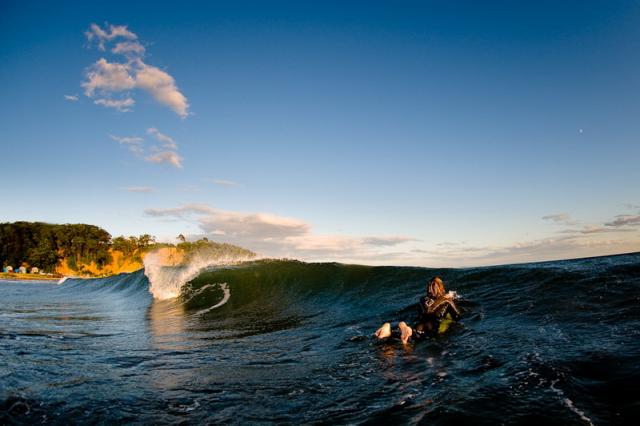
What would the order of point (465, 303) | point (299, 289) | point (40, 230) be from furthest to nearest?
point (40, 230) < point (299, 289) < point (465, 303)

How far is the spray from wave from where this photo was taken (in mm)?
21406

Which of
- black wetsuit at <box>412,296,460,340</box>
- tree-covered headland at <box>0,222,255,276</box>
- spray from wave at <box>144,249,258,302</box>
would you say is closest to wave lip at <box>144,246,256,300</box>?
spray from wave at <box>144,249,258,302</box>

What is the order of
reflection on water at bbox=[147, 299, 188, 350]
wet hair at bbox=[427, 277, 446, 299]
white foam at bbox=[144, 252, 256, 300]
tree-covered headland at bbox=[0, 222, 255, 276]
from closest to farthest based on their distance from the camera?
wet hair at bbox=[427, 277, 446, 299] → reflection on water at bbox=[147, 299, 188, 350] → white foam at bbox=[144, 252, 256, 300] → tree-covered headland at bbox=[0, 222, 255, 276]

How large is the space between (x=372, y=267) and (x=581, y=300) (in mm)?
10413

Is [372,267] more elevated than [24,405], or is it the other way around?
[372,267]

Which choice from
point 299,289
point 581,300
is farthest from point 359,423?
point 299,289

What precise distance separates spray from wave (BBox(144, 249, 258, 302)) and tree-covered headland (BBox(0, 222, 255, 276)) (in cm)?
6495

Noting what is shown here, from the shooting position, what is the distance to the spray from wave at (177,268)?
70.2ft

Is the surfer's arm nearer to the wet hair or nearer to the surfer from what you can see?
the surfer

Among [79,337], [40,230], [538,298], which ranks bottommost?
[79,337]

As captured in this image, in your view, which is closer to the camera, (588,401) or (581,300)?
(588,401)

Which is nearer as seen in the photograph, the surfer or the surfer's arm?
the surfer

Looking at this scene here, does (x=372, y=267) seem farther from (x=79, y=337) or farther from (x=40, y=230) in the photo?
(x=40, y=230)

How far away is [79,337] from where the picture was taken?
988 centimetres
